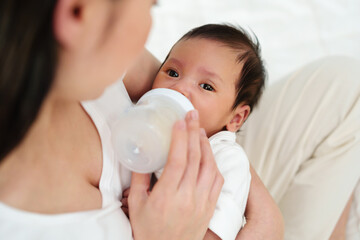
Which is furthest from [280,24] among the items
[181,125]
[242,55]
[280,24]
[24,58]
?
[24,58]

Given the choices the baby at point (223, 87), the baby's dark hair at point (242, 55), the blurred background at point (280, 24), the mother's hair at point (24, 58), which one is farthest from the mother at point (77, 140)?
the blurred background at point (280, 24)

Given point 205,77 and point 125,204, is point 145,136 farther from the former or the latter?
point 205,77

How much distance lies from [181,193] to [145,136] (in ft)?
0.43

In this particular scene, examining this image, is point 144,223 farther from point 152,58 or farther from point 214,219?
point 152,58

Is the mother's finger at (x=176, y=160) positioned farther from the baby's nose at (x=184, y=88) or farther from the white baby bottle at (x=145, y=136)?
the baby's nose at (x=184, y=88)

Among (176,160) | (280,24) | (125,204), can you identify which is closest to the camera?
(176,160)

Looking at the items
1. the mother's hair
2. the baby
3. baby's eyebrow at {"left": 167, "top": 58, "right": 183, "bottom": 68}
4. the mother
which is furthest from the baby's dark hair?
the mother's hair

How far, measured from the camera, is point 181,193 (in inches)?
28.5

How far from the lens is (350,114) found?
129 cm

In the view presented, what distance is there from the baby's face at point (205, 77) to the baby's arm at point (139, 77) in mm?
50

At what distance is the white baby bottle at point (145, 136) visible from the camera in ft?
2.38

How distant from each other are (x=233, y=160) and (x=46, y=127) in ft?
1.56

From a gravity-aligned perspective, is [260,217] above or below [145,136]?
below

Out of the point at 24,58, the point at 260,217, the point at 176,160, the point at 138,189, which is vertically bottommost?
the point at 260,217
